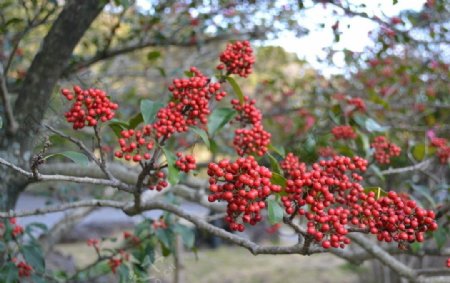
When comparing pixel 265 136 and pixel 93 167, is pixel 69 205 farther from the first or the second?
pixel 265 136

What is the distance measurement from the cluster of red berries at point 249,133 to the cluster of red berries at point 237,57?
0.71ft

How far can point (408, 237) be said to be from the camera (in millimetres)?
1333

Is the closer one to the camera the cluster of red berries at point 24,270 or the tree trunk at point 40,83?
the tree trunk at point 40,83

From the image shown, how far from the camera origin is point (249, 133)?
1.87 meters

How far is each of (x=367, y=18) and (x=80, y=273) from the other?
2311 millimetres

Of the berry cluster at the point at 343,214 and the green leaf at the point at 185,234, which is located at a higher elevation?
the berry cluster at the point at 343,214

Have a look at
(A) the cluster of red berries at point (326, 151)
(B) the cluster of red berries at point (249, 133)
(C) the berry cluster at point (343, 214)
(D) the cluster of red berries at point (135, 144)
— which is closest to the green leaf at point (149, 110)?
(D) the cluster of red berries at point (135, 144)

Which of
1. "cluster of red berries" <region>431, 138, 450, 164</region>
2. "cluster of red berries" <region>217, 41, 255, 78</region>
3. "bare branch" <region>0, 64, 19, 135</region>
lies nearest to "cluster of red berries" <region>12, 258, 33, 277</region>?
"bare branch" <region>0, 64, 19, 135</region>

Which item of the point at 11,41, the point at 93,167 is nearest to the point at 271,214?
the point at 93,167

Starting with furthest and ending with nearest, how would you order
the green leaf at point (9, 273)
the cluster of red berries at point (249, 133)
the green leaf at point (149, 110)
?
the green leaf at point (9, 273)
the cluster of red berries at point (249, 133)
the green leaf at point (149, 110)

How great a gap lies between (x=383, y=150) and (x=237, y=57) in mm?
1152

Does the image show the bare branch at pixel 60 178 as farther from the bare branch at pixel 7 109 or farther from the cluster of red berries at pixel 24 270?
the cluster of red berries at pixel 24 270

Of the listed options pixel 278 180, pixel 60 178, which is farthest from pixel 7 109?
pixel 278 180

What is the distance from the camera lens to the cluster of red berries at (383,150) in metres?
2.51
